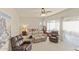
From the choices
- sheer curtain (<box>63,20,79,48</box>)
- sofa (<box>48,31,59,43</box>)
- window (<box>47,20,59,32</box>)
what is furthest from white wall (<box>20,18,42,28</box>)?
sheer curtain (<box>63,20,79,48</box>)

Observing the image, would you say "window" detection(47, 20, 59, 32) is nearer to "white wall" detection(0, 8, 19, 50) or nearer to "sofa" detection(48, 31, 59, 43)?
"sofa" detection(48, 31, 59, 43)

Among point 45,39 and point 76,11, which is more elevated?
point 76,11

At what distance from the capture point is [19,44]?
7.18ft

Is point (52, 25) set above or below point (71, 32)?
above

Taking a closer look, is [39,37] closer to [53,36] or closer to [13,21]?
[53,36]

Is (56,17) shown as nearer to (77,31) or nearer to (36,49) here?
(77,31)

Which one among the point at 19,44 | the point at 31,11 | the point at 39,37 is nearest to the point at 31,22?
the point at 31,11

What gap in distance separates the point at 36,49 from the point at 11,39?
18.1 inches

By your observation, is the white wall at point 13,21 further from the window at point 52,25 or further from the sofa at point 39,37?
the window at point 52,25

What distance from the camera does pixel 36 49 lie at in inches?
86.0

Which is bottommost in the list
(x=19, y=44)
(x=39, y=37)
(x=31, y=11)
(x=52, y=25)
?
(x=19, y=44)
